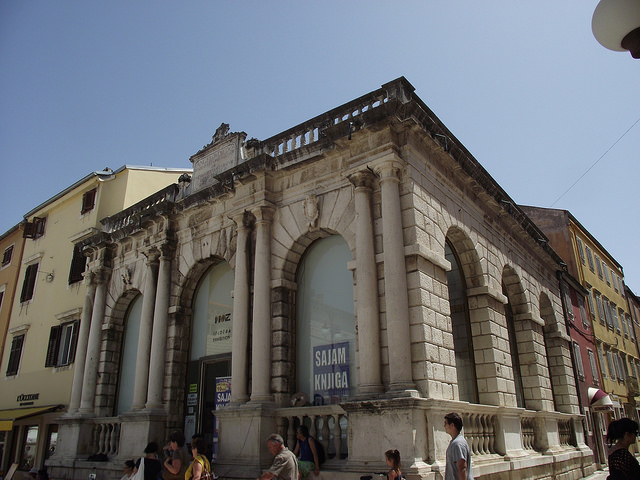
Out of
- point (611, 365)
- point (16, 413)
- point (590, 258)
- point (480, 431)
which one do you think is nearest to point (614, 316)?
point (590, 258)

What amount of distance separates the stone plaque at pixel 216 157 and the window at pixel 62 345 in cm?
856

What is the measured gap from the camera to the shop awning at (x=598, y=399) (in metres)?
19.0

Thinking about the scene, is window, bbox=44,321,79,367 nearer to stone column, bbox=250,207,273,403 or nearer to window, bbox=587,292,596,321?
stone column, bbox=250,207,273,403

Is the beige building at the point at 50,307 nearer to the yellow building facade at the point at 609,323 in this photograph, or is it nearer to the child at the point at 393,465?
the child at the point at 393,465

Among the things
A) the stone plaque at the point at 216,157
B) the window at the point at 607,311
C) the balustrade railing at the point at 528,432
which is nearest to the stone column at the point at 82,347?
the stone plaque at the point at 216,157

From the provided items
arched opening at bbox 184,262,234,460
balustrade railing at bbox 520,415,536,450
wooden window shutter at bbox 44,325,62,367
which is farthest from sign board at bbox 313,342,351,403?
wooden window shutter at bbox 44,325,62,367

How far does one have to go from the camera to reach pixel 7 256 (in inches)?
1009

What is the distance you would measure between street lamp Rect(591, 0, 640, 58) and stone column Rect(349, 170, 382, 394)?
6.03m

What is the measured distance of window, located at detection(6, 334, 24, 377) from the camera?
70.1ft

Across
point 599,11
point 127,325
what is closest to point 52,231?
point 127,325

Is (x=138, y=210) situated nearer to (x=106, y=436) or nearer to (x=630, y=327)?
(x=106, y=436)

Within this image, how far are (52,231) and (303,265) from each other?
1591cm

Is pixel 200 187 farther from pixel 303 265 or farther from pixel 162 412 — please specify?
pixel 162 412

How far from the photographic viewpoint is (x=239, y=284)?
1169 cm
